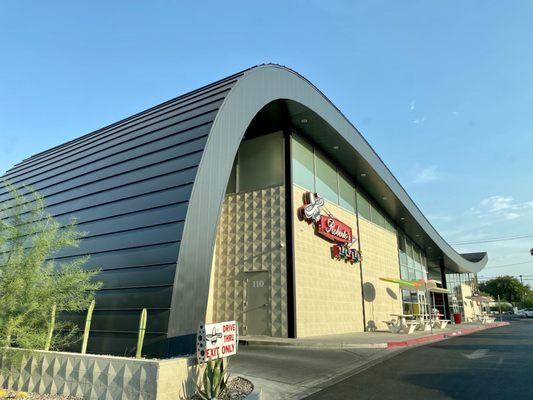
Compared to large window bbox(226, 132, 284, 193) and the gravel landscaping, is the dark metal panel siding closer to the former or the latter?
the gravel landscaping

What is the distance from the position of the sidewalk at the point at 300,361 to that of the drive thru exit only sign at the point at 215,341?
3.43 feet

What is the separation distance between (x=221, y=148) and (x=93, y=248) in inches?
169

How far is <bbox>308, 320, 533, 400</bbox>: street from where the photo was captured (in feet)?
23.8

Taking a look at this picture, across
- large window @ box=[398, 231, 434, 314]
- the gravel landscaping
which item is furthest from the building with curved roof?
the gravel landscaping

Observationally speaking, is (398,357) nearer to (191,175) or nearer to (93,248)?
(191,175)

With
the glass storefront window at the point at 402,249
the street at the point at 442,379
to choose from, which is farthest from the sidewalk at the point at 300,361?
the glass storefront window at the point at 402,249

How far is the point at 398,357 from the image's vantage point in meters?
12.0

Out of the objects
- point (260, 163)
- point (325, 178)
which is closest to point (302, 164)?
point (260, 163)

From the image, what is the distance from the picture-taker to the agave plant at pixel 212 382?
6.75m

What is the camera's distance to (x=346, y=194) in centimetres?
2336

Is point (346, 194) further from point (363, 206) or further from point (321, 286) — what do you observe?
point (321, 286)

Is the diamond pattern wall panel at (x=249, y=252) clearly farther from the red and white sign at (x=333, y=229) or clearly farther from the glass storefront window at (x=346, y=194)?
the glass storefront window at (x=346, y=194)

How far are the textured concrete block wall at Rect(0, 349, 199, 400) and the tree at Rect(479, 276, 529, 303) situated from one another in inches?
4557

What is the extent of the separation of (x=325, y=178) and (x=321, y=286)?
5841mm
